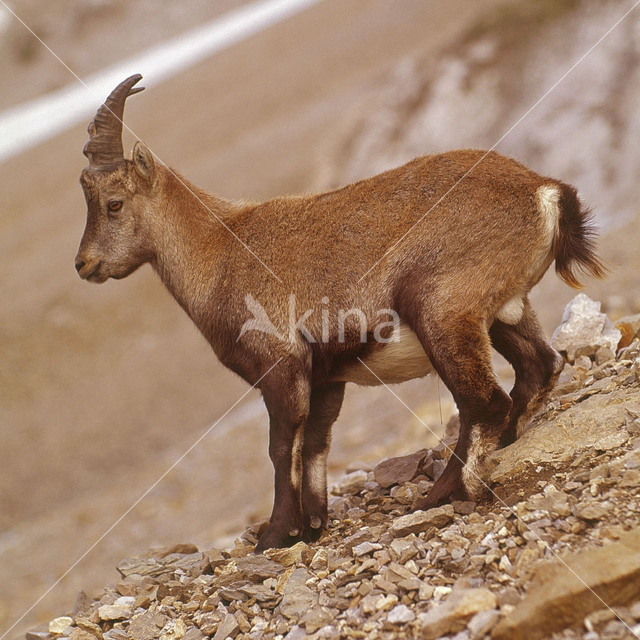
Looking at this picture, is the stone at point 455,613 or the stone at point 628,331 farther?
the stone at point 628,331

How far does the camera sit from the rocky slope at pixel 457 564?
4375mm

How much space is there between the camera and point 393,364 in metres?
6.68

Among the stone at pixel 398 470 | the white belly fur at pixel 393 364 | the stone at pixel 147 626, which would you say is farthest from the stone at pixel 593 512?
the stone at pixel 147 626

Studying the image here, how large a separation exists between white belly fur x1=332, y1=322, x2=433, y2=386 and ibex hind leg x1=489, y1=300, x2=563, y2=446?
31.7 inches

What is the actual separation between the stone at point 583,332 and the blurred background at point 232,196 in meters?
3.01

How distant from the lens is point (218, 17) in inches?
2283

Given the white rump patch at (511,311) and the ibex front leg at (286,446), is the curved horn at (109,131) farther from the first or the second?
the white rump patch at (511,311)

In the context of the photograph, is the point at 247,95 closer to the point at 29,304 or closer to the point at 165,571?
the point at 29,304

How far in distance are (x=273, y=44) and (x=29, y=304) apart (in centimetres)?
2009

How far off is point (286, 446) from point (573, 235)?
275cm

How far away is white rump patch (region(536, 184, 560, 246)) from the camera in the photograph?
6301mm

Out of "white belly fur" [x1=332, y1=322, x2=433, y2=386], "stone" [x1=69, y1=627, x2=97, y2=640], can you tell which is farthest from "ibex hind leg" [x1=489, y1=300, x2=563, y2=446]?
"stone" [x1=69, y1=627, x2=97, y2=640]

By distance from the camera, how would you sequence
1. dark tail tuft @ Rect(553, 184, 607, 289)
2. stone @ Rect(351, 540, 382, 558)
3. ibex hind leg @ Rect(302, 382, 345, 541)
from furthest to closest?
ibex hind leg @ Rect(302, 382, 345, 541)
dark tail tuft @ Rect(553, 184, 607, 289)
stone @ Rect(351, 540, 382, 558)

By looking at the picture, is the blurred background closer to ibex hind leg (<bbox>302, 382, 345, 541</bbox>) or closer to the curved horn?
ibex hind leg (<bbox>302, 382, 345, 541</bbox>)
